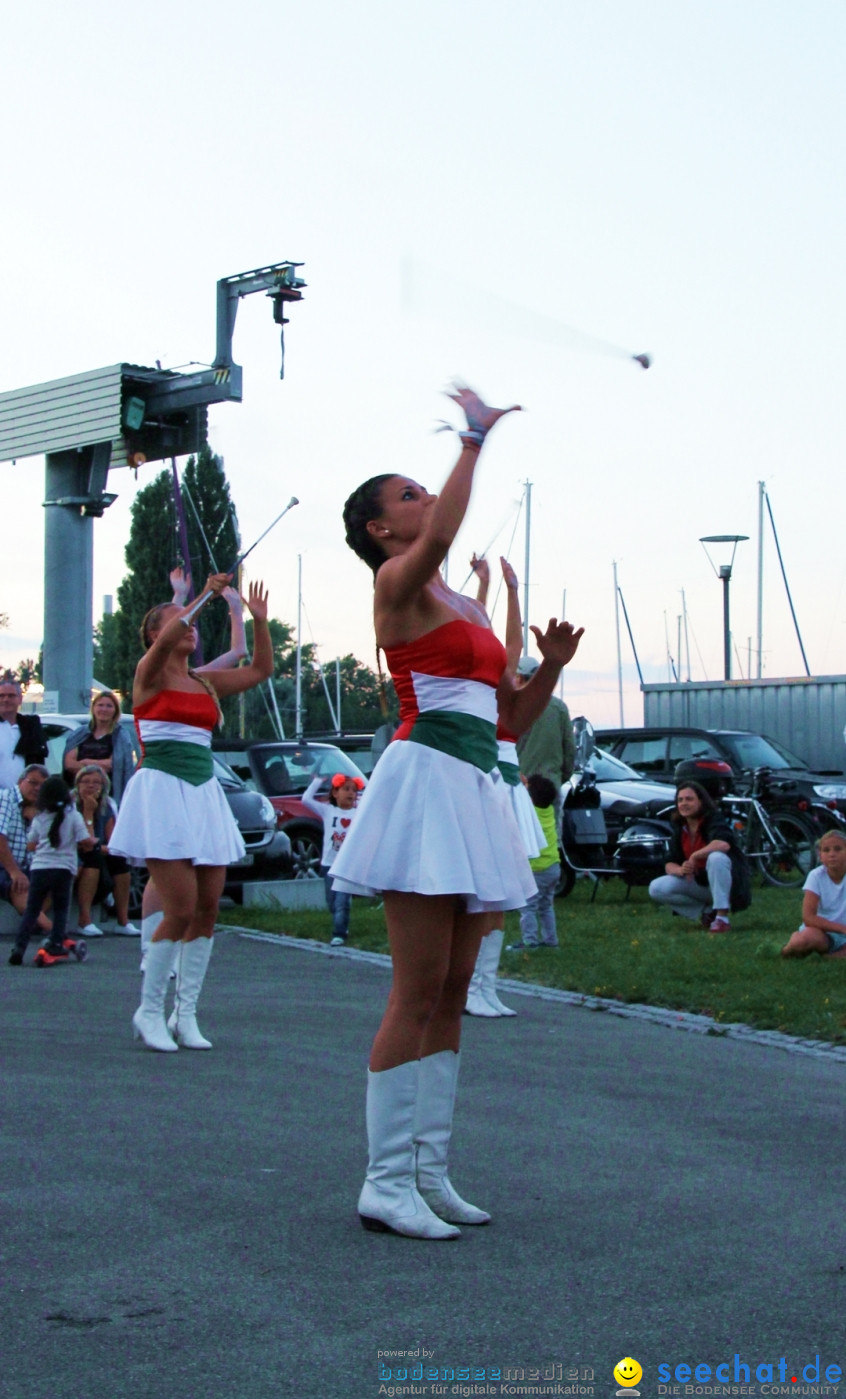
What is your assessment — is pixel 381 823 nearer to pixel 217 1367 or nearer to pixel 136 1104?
pixel 217 1367

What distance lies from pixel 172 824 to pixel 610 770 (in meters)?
13.9

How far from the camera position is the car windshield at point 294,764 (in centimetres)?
1841

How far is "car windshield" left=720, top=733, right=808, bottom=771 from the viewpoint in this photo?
20.5m

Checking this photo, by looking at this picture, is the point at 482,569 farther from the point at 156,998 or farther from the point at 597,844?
the point at 597,844

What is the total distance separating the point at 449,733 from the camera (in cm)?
429

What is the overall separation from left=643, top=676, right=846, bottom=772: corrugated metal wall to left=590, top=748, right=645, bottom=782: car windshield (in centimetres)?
527

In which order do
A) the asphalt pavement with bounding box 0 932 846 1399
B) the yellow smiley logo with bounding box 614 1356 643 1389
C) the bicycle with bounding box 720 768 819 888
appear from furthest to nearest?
the bicycle with bounding box 720 768 819 888 → the asphalt pavement with bounding box 0 932 846 1399 → the yellow smiley logo with bounding box 614 1356 643 1389

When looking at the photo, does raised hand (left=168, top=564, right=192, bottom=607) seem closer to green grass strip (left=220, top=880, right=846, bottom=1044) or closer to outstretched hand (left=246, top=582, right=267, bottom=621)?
outstretched hand (left=246, top=582, right=267, bottom=621)

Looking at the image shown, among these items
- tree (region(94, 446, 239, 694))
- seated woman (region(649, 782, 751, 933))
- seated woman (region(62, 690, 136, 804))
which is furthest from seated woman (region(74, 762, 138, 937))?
tree (region(94, 446, 239, 694))

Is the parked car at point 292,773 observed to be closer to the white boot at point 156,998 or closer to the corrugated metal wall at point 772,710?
the corrugated metal wall at point 772,710

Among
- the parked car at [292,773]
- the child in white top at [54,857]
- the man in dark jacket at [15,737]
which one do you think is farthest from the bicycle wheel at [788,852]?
the child in white top at [54,857]

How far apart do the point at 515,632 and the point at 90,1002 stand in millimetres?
3911

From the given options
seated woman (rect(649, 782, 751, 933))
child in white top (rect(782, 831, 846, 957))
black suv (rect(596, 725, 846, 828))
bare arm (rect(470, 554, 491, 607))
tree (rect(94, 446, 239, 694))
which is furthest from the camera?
tree (rect(94, 446, 239, 694))

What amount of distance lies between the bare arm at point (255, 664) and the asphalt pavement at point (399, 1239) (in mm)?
1623
